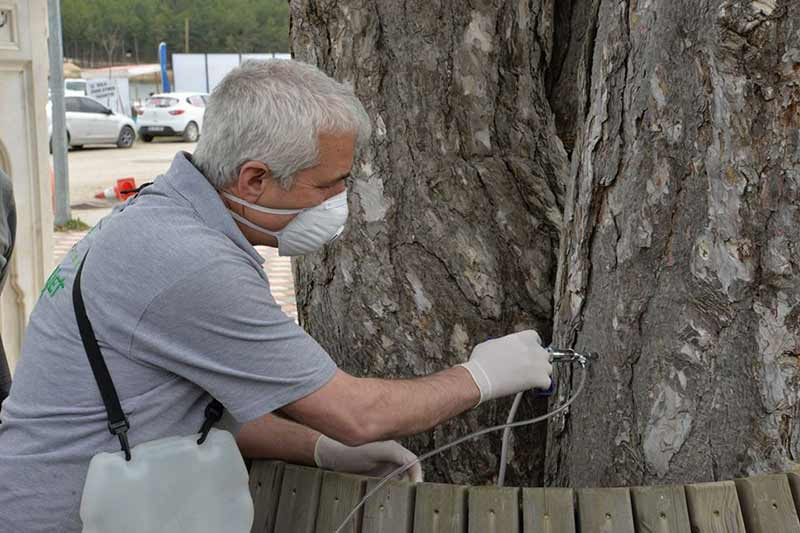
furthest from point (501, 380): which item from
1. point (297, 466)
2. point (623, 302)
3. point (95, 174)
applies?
point (95, 174)

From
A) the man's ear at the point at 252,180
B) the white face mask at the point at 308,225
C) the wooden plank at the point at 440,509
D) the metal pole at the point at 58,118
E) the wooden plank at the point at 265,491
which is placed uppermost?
the man's ear at the point at 252,180

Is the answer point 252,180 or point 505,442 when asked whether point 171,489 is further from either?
point 505,442

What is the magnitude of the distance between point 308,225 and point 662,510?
71cm

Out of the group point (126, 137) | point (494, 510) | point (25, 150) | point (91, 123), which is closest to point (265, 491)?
point (494, 510)

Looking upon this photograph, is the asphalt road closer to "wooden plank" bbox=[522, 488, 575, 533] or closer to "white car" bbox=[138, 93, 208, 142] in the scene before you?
"white car" bbox=[138, 93, 208, 142]

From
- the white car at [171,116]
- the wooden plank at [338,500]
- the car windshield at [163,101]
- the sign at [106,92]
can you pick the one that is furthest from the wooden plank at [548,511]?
the car windshield at [163,101]

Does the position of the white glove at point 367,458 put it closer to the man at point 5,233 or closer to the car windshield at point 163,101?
the man at point 5,233

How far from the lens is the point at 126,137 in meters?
21.9

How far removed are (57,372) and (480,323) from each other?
855 mm

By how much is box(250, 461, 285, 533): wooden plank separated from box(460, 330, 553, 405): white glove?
38cm

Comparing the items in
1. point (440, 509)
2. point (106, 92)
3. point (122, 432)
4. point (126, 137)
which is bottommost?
point (126, 137)

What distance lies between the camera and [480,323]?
2.12 metres

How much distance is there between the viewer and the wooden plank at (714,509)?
151 centimetres

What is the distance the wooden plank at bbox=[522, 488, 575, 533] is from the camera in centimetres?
153
